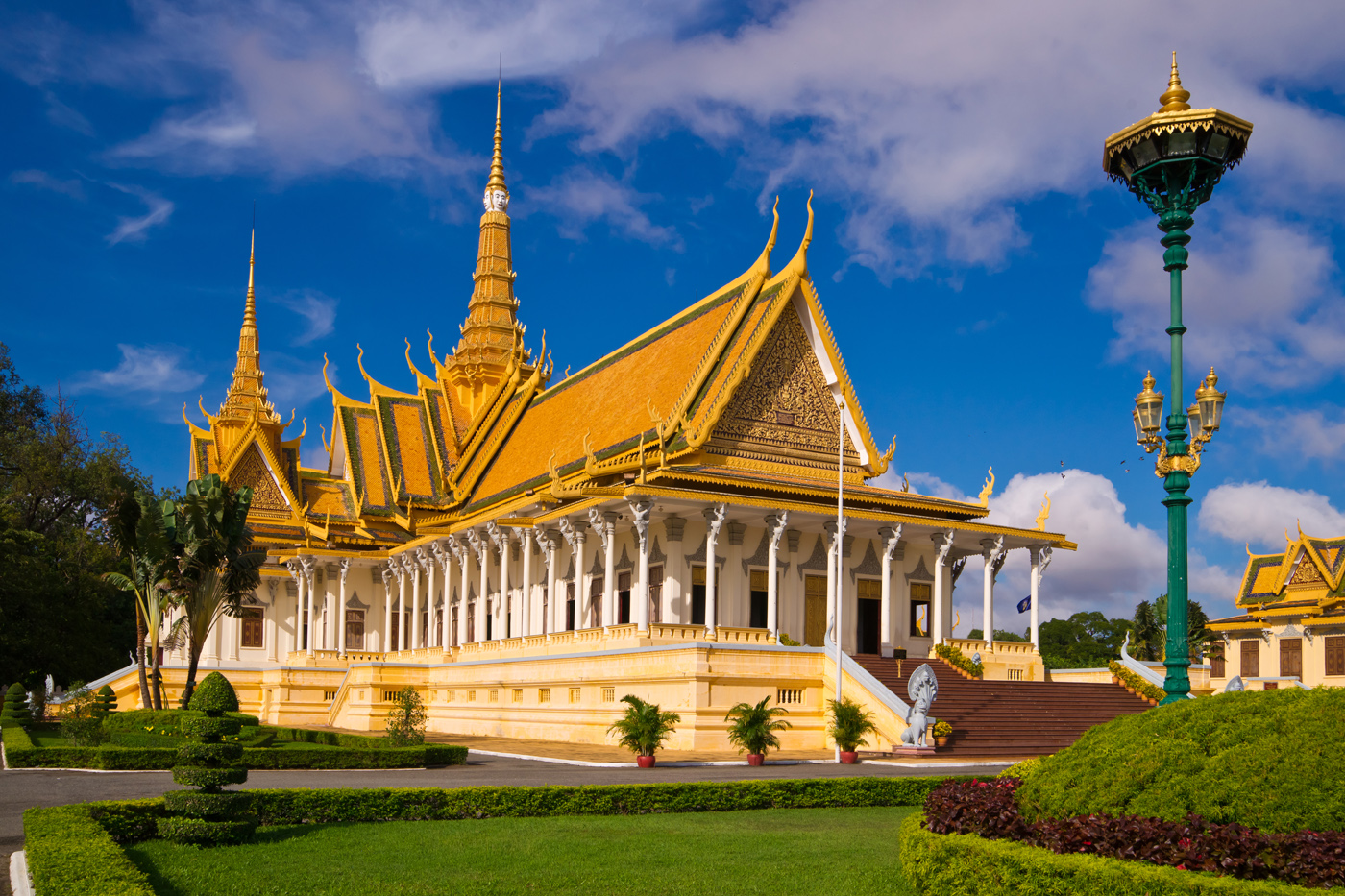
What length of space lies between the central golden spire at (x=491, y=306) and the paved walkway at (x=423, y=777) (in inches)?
1166

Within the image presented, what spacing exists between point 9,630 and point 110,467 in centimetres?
1249

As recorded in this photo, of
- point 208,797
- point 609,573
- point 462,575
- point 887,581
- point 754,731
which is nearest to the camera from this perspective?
point 208,797

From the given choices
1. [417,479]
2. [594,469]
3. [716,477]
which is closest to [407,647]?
[417,479]

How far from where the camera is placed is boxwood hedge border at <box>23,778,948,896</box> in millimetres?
9734

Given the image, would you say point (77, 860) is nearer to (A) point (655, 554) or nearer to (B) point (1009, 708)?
(B) point (1009, 708)

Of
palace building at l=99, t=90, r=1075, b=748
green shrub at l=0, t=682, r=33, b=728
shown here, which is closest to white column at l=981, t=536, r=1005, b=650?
palace building at l=99, t=90, r=1075, b=748

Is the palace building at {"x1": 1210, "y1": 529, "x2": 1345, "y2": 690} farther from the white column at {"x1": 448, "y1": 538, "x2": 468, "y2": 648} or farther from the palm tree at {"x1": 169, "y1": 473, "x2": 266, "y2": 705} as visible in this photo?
the palm tree at {"x1": 169, "y1": 473, "x2": 266, "y2": 705}

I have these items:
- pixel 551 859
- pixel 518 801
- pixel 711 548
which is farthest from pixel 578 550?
pixel 551 859

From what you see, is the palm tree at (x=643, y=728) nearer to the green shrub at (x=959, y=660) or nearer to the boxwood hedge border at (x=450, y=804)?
the boxwood hedge border at (x=450, y=804)

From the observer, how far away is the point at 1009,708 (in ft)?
81.7

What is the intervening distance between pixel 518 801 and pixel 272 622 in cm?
3662

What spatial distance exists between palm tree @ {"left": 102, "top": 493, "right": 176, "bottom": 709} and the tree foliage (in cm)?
853

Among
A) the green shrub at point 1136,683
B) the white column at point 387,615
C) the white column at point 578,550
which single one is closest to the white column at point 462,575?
the white column at point 578,550

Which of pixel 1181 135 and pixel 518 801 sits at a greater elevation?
pixel 1181 135
